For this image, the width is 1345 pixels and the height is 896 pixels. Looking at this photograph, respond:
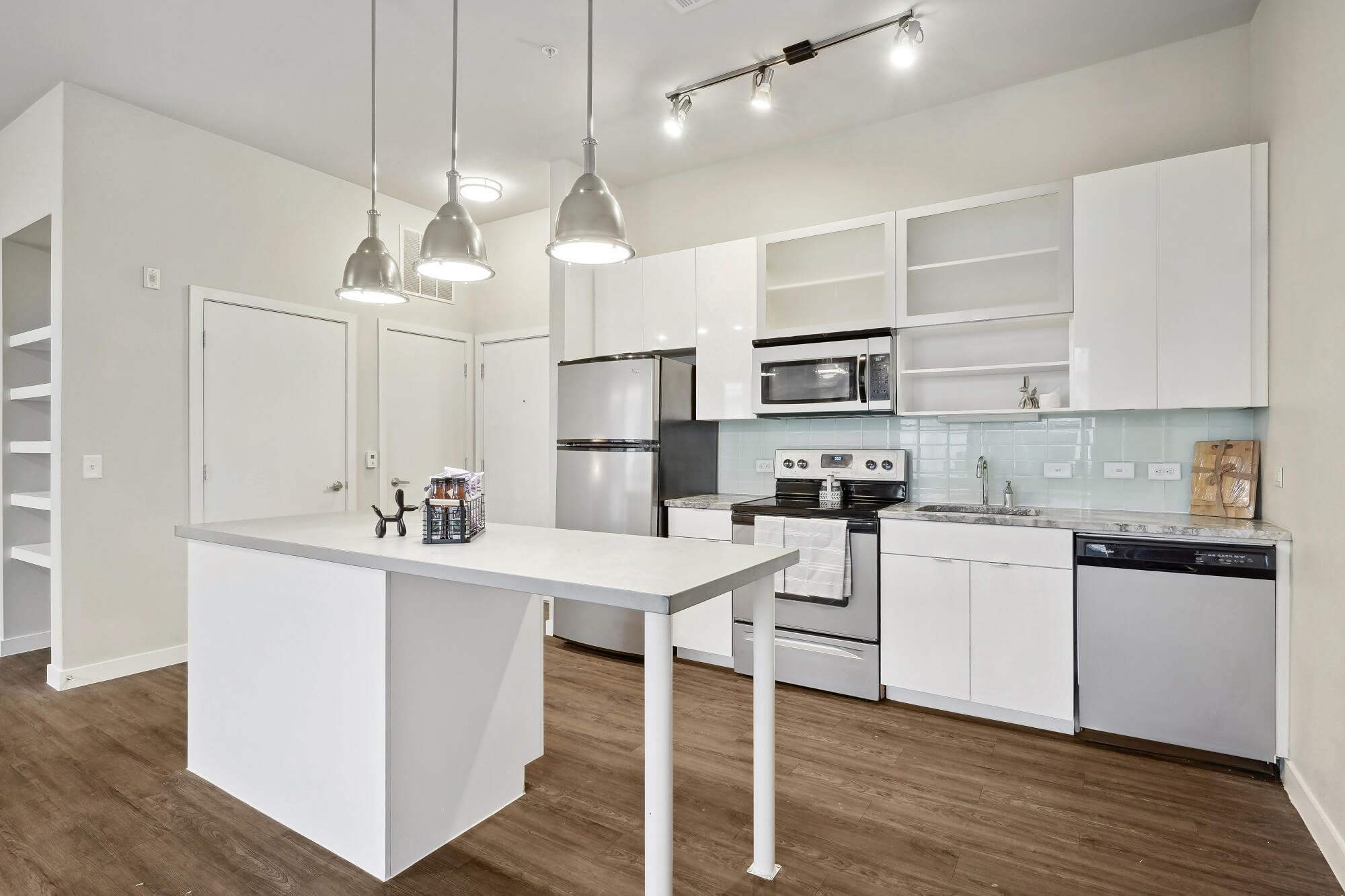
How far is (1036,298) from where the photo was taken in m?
3.23

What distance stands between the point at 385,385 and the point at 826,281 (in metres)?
3.12

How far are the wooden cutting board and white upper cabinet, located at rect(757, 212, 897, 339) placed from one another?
1.49 m

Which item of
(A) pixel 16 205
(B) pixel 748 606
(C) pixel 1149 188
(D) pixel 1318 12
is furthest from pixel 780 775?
(A) pixel 16 205

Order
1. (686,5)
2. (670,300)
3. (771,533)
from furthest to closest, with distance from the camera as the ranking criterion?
1. (670,300)
2. (771,533)
3. (686,5)

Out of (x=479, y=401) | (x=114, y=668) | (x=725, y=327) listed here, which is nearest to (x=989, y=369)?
(x=725, y=327)

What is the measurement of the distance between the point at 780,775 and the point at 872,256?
Answer: 2.63 m

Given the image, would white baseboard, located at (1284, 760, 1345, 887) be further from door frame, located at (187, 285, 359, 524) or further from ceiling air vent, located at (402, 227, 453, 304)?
ceiling air vent, located at (402, 227, 453, 304)

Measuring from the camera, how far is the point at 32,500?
3.68 m

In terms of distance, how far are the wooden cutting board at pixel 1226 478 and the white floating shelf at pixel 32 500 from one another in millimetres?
5407

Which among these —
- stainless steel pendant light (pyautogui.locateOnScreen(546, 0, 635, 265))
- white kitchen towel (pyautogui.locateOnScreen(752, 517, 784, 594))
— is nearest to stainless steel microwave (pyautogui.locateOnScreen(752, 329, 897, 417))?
white kitchen towel (pyautogui.locateOnScreen(752, 517, 784, 594))

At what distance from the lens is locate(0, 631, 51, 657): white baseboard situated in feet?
12.8

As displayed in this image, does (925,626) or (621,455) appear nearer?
(925,626)

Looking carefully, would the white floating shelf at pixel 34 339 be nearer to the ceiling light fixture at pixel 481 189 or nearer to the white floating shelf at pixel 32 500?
the white floating shelf at pixel 32 500

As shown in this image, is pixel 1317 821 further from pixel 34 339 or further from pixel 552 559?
pixel 34 339
